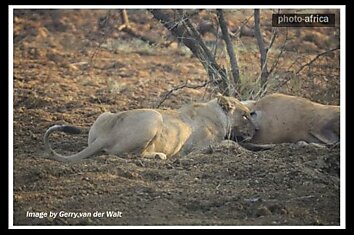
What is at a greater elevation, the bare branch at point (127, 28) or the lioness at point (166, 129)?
the bare branch at point (127, 28)

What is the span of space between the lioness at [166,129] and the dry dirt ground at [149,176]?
5.8 inches

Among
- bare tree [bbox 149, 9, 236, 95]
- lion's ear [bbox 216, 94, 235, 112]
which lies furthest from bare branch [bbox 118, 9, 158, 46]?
lion's ear [bbox 216, 94, 235, 112]

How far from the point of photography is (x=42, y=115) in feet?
27.7

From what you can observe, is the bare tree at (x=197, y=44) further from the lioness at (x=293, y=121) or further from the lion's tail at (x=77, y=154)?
the lion's tail at (x=77, y=154)

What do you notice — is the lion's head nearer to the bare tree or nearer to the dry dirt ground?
the dry dirt ground

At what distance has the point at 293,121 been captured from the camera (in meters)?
7.86

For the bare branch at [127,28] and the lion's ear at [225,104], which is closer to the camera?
the lion's ear at [225,104]

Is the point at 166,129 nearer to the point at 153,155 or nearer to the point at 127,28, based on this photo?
the point at 153,155

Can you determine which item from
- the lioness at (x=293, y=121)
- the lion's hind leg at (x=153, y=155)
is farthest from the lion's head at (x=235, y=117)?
the lion's hind leg at (x=153, y=155)

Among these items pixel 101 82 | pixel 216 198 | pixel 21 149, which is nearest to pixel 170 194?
pixel 216 198

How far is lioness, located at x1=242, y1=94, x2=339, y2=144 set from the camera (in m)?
7.70

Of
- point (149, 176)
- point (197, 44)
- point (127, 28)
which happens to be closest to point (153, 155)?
point (149, 176)

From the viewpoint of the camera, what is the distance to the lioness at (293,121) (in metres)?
7.70

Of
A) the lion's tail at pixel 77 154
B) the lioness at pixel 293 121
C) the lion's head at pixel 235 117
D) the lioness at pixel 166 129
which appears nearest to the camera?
the lion's tail at pixel 77 154
